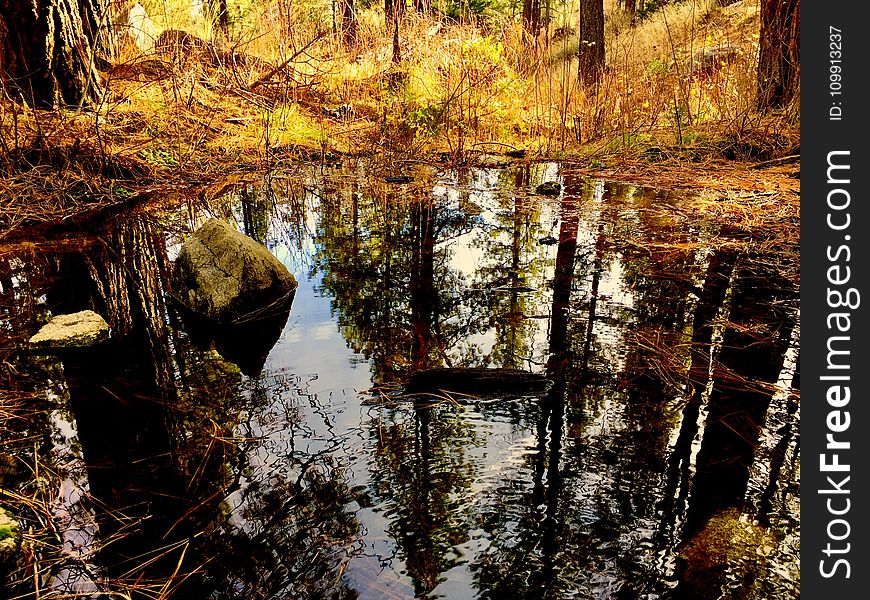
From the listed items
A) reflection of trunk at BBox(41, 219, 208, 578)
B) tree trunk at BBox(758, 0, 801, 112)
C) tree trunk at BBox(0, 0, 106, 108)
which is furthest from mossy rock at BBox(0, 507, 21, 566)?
tree trunk at BBox(758, 0, 801, 112)

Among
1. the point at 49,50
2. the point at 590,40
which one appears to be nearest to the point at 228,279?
the point at 49,50

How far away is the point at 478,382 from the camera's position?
111 inches

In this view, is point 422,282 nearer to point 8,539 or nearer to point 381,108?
point 8,539

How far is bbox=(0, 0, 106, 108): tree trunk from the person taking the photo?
5703 mm

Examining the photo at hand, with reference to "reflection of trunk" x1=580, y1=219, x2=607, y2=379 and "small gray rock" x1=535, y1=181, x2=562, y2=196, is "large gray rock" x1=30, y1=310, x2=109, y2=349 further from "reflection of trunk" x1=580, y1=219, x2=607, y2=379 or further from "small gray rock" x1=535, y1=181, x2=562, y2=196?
"small gray rock" x1=535, y1=181, x2=562, y2=196

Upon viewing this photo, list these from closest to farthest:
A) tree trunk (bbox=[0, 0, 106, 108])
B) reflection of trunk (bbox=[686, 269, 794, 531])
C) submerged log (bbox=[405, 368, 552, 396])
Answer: reflection of trunk (bbox=[686, 269, 794, 531]) < submerged log (bbox=[405, 368, 552, 396]) < tree trunk (bbox=[0, 0, 106, 108])

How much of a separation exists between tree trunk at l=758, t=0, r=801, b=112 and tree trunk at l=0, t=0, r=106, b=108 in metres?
7.76

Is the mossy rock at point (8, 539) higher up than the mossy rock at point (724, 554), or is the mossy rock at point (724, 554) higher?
the mossy rock at point (8, 539)

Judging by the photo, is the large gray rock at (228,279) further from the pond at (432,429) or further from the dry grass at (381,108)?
the dry grass at (381,108)

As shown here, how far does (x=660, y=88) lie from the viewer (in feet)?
27.0

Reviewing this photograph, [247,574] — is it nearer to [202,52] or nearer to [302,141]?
[302,141]

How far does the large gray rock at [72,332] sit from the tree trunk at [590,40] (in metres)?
8.49

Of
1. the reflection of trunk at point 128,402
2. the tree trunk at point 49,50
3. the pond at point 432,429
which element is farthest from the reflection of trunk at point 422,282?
the tree trunk at point 49,50

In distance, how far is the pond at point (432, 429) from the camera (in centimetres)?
181
